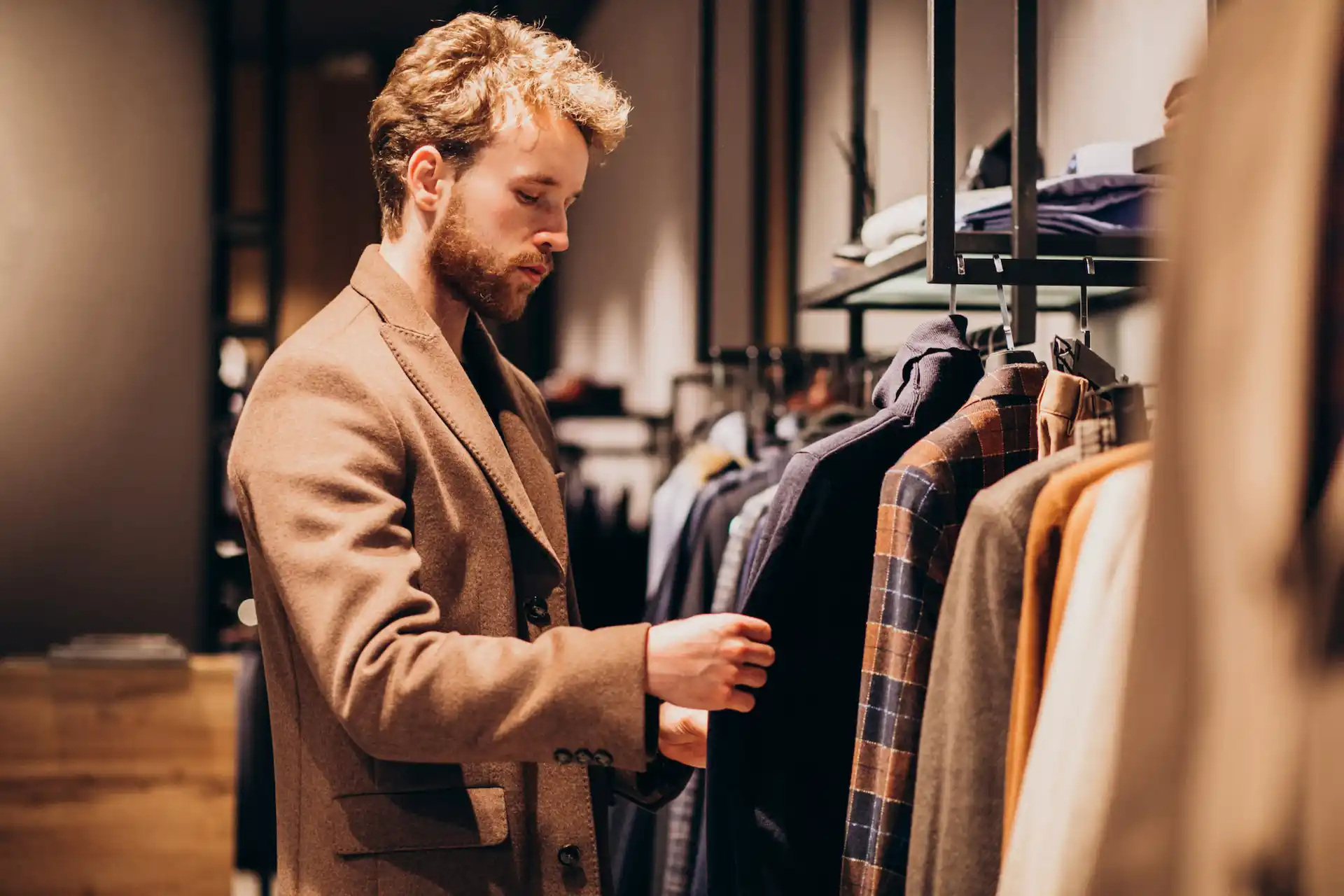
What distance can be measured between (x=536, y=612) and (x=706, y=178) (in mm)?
3117

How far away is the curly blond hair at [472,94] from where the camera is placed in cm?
160

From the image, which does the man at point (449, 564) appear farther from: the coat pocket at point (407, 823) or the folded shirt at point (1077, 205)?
the folded shirt at point (1077, 205)

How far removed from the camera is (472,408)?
61.6 inches

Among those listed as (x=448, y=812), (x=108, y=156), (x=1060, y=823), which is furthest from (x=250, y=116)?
(x=1060, y=823)

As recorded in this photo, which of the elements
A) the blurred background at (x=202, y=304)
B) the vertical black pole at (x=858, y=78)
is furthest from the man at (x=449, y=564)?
the vertical black pole at (x=858, y=78)

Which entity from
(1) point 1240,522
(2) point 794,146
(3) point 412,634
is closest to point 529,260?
A: (3) point 412,634

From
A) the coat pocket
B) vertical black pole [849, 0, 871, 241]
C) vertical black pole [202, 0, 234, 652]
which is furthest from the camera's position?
vertical black pole [202, 0, 234, 652]

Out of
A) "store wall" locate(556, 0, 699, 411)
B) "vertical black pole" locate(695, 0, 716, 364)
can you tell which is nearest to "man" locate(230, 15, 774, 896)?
"vertical black pole" locate(695, 0, 716, 364)

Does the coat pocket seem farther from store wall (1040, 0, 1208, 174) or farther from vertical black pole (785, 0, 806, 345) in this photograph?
vertical black pole (785, 0, 806, 345)

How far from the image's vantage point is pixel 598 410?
5.64m

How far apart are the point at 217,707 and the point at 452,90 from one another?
2599 millimetres

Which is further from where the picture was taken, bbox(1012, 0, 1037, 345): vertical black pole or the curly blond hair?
bbox(1012, 0, 1037, 345): vertical black pole

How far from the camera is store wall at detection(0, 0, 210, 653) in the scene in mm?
4203

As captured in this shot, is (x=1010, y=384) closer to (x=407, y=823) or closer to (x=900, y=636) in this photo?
(x=900, y=636)
